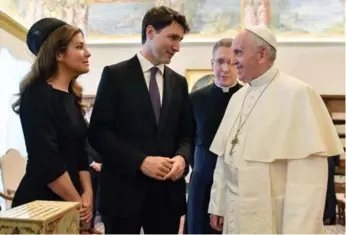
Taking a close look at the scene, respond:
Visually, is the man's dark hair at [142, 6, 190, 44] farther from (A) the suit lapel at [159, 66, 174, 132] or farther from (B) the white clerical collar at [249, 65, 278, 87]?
(B) the white clerical collar at [249, 65, 278, 87]

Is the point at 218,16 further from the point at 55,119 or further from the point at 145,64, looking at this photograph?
the point at 55,119

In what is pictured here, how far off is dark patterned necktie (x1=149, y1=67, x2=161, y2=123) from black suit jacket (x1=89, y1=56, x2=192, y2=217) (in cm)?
3

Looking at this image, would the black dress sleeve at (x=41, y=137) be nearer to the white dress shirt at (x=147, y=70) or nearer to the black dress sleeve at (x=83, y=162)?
the black dress sleeve at (x=83, y=162)

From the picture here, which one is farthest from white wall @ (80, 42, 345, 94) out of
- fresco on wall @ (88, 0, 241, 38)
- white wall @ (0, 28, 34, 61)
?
white wall @ (0, 28, 34, 61)

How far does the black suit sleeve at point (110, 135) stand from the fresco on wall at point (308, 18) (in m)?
7.26

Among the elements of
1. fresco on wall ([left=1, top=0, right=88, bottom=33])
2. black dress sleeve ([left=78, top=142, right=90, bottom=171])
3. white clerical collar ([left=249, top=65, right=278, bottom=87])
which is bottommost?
black dress sleeve ([left=78, top=142, right=90, bottom=171])

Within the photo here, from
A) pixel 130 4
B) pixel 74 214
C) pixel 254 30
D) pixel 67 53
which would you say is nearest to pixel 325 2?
pixel 130 4

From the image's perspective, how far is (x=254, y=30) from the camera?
2092 mm

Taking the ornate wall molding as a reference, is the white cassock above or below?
below

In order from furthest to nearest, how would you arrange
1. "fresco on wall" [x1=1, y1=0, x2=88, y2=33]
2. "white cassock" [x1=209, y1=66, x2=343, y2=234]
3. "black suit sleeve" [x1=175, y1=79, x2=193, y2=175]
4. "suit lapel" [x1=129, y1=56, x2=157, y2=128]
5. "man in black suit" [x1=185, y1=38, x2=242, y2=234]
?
"fresco on wall" [x1=1, y1=0, x2=88, y2=33] → "man in black suit" [x1=185, y1=38, x2=242, y2=234] → "black suit sleeve" [x1=175, y1=79, x2=193, y2=175] → "suit lapel" [x1=129, y1=56, x2=157, y2=128] → "white cassock" [x1=209, y1=66, x2=343, y2=234]

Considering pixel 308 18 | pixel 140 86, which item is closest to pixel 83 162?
pixel 140 86

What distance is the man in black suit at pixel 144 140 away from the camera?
6.41 feet

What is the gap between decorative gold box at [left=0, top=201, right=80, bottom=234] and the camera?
988 mm

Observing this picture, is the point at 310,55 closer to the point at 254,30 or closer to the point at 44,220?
the point at 254,30
